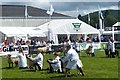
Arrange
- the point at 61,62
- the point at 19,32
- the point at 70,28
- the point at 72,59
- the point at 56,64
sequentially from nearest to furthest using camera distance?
the point at 72,59 → the point at 61,62 → the point at 56,64 → the point at 70,28 → the point at 19,32

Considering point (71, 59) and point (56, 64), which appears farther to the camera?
point (56, 64)

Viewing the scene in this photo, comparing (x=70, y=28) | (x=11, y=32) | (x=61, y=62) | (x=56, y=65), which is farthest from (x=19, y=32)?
(x=61, y=62)

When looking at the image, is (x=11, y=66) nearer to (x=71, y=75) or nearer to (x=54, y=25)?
(x=71, y=75)

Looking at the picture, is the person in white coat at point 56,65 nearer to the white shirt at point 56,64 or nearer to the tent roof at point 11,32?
the white shirt at point 56,64

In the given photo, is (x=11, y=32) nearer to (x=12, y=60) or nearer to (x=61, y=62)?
(x=12, y=60)

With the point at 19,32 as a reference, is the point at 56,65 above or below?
below

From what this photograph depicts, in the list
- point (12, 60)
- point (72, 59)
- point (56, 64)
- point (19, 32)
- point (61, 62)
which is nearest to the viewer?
point (72, 59)

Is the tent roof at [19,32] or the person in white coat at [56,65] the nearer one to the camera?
the person in white coat at [56,65]

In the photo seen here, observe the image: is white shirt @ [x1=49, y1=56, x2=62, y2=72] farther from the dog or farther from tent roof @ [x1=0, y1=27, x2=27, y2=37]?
tent roof @ [x1=0, y1=27, x2=27, y2=37]

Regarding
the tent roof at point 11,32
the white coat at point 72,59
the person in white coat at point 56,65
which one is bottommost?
the person in white coat at point 56,65

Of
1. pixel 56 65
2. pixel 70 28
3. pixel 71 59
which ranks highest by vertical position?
pixel 70 28

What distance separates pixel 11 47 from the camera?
37625 mm

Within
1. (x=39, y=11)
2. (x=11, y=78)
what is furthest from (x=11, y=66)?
(x=39, y=11)

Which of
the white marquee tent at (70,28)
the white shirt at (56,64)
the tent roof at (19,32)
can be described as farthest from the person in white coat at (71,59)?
the tent roof at (19,32)
